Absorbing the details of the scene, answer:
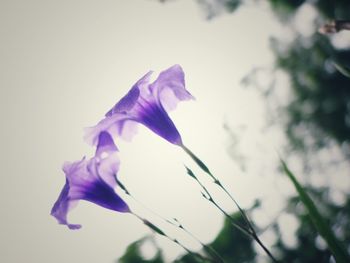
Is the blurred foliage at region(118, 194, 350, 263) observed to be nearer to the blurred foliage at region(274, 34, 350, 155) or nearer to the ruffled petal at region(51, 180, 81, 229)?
the blurred foliage at region(274, 34, 350, 155)

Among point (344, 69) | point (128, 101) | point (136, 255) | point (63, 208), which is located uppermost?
point (128, 101)

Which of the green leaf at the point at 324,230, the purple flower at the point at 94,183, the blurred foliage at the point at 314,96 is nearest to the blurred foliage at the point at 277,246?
the blurred foliage at the point at 314,96

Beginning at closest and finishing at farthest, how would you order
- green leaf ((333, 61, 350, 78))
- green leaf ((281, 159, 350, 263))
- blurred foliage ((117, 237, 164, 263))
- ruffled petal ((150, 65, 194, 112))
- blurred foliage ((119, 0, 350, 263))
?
green leaf ((281, 159, 350, 263)), green leaf ((333, 61, 350, 78)), ruffled petal ((150, 65, 194, 112)), blurred foliage ((117, 237, 164, 263)), blurred foliage ((119, 0, 350, 263))

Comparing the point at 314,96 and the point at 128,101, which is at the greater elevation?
the point at 128,101

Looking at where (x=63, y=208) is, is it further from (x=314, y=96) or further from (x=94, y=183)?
(x=314, y=96)

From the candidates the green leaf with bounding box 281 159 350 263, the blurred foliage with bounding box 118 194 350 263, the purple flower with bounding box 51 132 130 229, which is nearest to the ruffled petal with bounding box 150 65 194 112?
the purple flower with bounding box 51 132 130 229

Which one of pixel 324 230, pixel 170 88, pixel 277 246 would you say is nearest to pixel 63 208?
pixel 170 88
